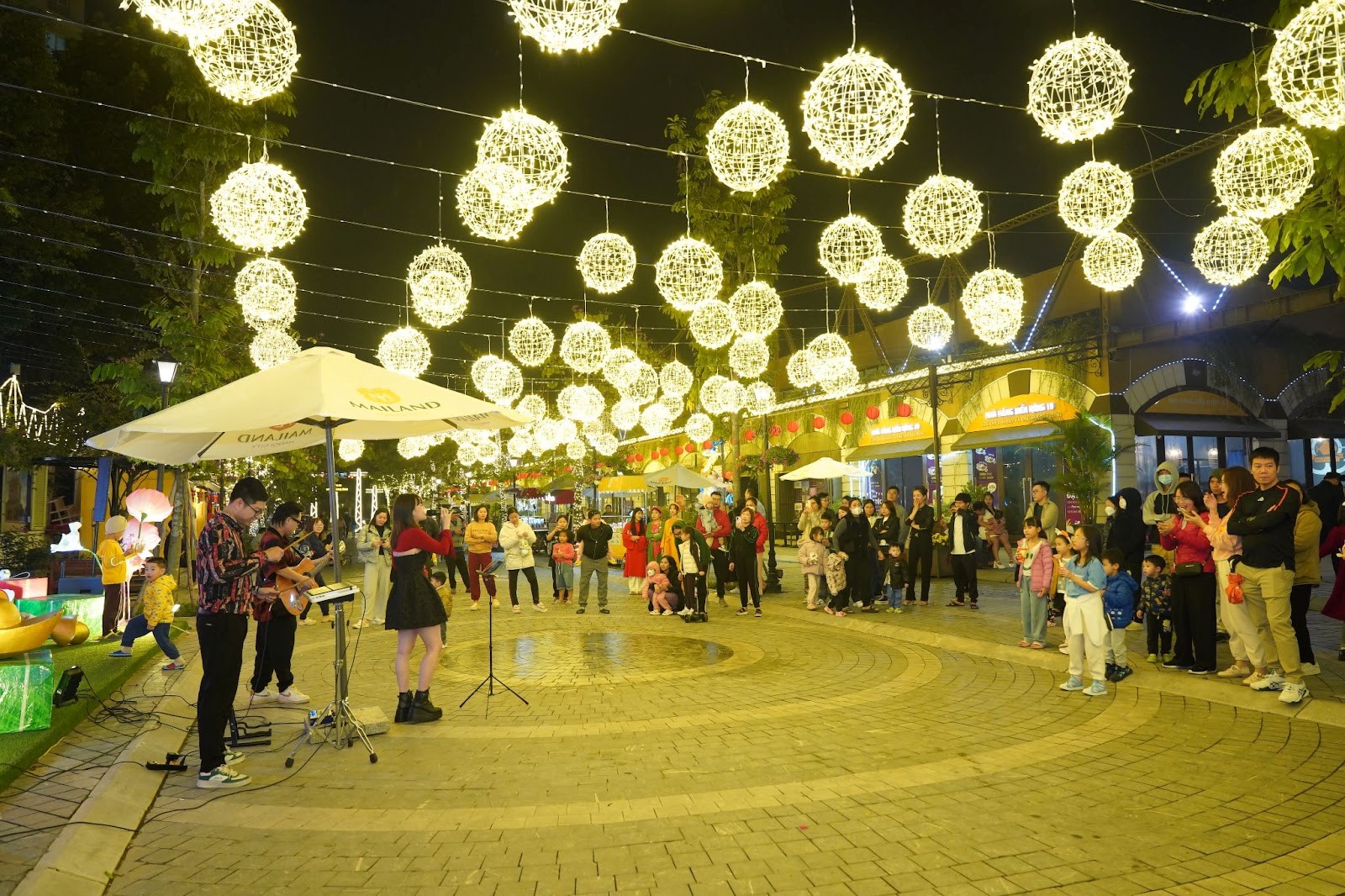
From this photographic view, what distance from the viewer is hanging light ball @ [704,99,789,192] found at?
8.36m

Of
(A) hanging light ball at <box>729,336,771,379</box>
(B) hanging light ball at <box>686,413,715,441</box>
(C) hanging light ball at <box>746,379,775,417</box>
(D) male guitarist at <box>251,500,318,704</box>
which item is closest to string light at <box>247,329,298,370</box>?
(D) male guitarist at <box>251,500,318,704</box>

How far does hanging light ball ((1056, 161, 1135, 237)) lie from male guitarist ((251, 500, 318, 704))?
30.2ft

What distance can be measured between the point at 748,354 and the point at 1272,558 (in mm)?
8844

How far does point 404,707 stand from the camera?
6992 mm

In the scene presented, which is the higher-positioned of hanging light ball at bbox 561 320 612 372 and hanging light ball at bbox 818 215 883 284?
hanging light ball at bbox 818 215 883 284

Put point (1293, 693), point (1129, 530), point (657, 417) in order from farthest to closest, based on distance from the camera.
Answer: point (657, 417) → point (1129, 530) → point (1293, 693)

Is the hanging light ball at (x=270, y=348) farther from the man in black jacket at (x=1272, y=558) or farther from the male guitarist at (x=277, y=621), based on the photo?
the man in black jacket at (x=1272, y=558)

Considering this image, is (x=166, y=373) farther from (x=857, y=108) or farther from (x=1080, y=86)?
(x=1080, y=86)

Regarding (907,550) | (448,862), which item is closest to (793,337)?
(907,550)

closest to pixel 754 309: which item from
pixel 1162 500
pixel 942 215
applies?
pixel 942 215

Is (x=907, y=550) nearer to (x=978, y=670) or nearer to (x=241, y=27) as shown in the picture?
(x=978, y=670)

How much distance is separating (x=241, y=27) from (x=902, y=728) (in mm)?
7489

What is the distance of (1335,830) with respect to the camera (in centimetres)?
433

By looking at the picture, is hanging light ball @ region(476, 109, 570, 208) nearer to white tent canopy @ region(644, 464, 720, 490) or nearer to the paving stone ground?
the paving stone ground
